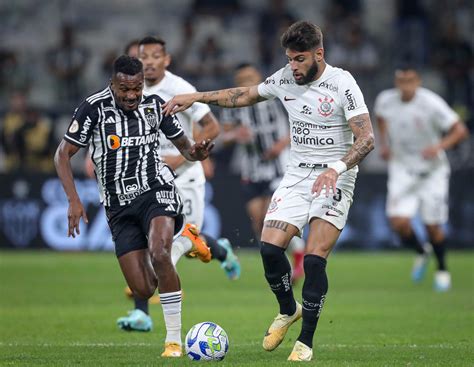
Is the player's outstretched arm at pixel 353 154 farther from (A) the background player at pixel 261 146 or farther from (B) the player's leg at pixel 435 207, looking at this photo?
(B) the player's leg at pixel 435 207

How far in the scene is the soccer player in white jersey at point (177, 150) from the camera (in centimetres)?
1033

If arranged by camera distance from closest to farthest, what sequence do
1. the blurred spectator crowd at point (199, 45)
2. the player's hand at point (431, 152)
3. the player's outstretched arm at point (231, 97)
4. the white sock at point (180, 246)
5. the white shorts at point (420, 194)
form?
the player's outstretched arm at point (231, 97) → the white sock at point (180, 246) → the player's hand at point (431, 152) → the white shorts at point (420, 194) → the blurred spectator crowd at point (199, 45)

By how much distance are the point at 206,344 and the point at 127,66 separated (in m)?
2.25

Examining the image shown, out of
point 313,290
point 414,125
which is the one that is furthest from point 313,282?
point 414,125

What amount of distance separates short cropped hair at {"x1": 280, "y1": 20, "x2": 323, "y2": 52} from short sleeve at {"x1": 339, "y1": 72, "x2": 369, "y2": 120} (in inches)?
14.9

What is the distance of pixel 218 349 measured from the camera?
8.04 meters

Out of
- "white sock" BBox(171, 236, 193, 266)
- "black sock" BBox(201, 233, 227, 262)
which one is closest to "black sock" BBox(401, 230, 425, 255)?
"black sock" BBox(201, 233, 227, 262)

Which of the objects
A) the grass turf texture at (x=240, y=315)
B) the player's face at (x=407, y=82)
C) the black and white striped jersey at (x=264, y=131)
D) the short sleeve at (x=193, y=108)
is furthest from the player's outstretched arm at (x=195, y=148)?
the player's face at (x=407, y=82)

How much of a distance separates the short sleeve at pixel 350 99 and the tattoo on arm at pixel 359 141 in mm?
44

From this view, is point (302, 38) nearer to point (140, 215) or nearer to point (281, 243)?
point (281, 243)

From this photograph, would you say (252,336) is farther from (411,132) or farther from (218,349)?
(411,132)

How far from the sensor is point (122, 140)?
8.77 m

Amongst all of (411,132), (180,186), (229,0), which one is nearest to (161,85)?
(180,186)

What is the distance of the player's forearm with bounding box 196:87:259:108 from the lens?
9.00 metres
